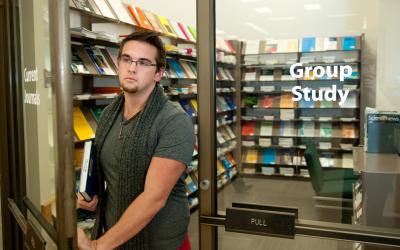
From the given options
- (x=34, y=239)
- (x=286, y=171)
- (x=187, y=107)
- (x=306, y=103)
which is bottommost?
(x=34, y=239)

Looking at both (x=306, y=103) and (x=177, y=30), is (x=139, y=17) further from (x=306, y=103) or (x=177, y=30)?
(x=306, y=103)

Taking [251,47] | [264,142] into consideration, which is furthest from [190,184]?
[251,47]

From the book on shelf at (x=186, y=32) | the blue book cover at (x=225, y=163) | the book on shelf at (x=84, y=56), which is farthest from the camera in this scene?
the book on shelf at (x=186, y=32)

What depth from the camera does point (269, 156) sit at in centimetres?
271

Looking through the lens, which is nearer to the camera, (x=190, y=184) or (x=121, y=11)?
(x=121, y=11)

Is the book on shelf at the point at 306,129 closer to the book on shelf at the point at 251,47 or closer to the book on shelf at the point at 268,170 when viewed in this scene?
the book on shelf at the point at 268,170

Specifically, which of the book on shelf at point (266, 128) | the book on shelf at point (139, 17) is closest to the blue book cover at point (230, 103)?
the book on shelf at point (266, 128)

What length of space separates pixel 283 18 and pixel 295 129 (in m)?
0.69

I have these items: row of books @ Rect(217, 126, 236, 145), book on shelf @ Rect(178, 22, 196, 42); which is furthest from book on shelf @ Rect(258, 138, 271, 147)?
book on shelf @ Rect(178, 22, 196, 42)

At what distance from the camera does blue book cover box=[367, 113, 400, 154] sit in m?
2.29

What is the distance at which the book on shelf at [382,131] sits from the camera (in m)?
2.27

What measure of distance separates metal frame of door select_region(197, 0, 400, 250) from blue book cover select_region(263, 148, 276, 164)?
2.28 ft

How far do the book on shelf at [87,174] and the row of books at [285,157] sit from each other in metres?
1.10

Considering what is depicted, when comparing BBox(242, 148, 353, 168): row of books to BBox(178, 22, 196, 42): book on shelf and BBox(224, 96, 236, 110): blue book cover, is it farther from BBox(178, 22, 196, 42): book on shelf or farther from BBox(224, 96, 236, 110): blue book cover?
BBox(178, 22, 196, 42): book on shelf
